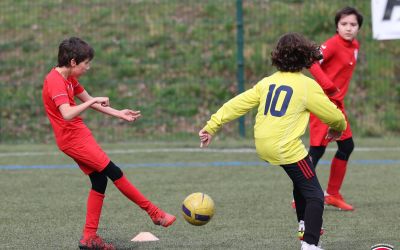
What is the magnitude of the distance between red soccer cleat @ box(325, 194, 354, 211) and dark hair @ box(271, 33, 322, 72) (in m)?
2.39

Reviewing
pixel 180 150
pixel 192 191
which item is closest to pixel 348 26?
pixel 192 191

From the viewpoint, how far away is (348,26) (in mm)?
8109

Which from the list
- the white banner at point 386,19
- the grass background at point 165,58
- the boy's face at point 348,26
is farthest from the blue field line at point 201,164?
the boy's face at point 348,26

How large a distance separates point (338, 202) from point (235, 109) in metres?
2.47

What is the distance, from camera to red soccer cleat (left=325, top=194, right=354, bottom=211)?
8102 millimetres

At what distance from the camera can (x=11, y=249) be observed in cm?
650

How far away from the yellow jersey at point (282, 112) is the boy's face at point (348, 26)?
7.34 feet

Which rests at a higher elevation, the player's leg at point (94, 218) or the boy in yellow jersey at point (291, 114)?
the boy in yellow jersey at point (291, 114)

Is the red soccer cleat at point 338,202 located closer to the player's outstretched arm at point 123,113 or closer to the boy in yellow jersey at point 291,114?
the boy in yellow jersey at point 291,114

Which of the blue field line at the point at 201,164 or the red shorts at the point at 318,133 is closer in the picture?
the red shorts at the point at 318,133

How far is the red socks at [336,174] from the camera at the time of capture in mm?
8242

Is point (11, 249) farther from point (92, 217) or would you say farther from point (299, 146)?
point (299, 146)

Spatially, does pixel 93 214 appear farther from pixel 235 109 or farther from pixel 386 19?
pixel 386 19

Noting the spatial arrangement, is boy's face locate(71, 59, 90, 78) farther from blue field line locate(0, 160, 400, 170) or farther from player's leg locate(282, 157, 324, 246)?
blue field line locate(0, 160, 400, 170)
